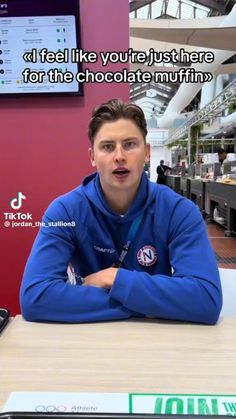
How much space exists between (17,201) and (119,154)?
3.67ft

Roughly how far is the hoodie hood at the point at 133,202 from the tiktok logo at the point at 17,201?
0.92 m

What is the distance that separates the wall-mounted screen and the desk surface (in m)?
1.48

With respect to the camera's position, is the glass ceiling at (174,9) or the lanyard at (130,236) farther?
the glass ceiling at (174,9)

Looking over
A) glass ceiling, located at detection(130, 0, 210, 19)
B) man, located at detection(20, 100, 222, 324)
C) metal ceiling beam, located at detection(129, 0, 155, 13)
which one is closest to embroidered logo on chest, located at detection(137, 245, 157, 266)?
man, located at detection(20, 100, 222, 324)

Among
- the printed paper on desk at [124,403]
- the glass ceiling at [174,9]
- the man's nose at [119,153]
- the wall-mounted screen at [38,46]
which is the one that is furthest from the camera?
the glass ceiling at [174,9]

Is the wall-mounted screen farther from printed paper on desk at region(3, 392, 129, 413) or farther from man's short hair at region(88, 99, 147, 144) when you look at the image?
printed paper on desk at region(3, 392, 129, 413)

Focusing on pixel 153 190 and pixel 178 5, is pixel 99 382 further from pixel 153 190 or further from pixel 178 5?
pixel 178 5

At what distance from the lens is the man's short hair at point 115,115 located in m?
1.50

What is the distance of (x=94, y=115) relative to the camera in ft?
5.07

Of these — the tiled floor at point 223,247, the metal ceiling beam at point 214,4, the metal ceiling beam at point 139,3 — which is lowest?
the tiled floor at point 223,247

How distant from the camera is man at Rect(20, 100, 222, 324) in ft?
3.94

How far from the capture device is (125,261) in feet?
4.80

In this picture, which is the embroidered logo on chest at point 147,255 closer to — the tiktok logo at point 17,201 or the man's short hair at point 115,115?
the man's short hair at point 115,115

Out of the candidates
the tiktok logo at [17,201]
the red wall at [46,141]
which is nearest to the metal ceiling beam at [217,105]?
the red wall at [46,141]
